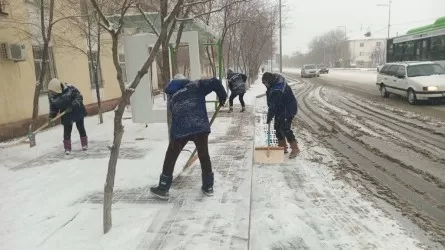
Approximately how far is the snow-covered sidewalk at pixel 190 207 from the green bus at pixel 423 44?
1249cm

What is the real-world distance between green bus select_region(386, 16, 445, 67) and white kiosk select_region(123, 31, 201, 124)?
12.0 metres

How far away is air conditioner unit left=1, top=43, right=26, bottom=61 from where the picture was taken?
32.9ft

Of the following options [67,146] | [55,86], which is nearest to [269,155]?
[67,146]

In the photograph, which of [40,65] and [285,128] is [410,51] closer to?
[285,128]

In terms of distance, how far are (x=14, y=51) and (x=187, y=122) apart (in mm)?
7466

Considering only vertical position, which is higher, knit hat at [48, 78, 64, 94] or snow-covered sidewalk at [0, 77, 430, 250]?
knit hat at [48, 78, 64, 94]

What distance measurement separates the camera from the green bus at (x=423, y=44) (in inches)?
664

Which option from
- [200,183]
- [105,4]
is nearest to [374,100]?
[105,4]

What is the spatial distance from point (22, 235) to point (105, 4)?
6828mm

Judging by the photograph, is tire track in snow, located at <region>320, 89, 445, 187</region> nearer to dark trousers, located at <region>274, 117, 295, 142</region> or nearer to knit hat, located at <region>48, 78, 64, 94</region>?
dark trousers, located at <region>274, 117, 295, 142</region>

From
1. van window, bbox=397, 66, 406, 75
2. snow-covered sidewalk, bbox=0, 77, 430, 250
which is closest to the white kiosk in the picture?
snow-covered sidewalk, bbox=0, 77, 430, 250

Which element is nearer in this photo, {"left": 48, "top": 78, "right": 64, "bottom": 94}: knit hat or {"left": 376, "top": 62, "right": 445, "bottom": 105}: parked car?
{"left": 48, "top": 78, "right": 64, "bottom": 94}: knit hat

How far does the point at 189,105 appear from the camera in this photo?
15.9 feet

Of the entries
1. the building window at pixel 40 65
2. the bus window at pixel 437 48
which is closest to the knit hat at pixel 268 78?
the building window at pixel 40 65
